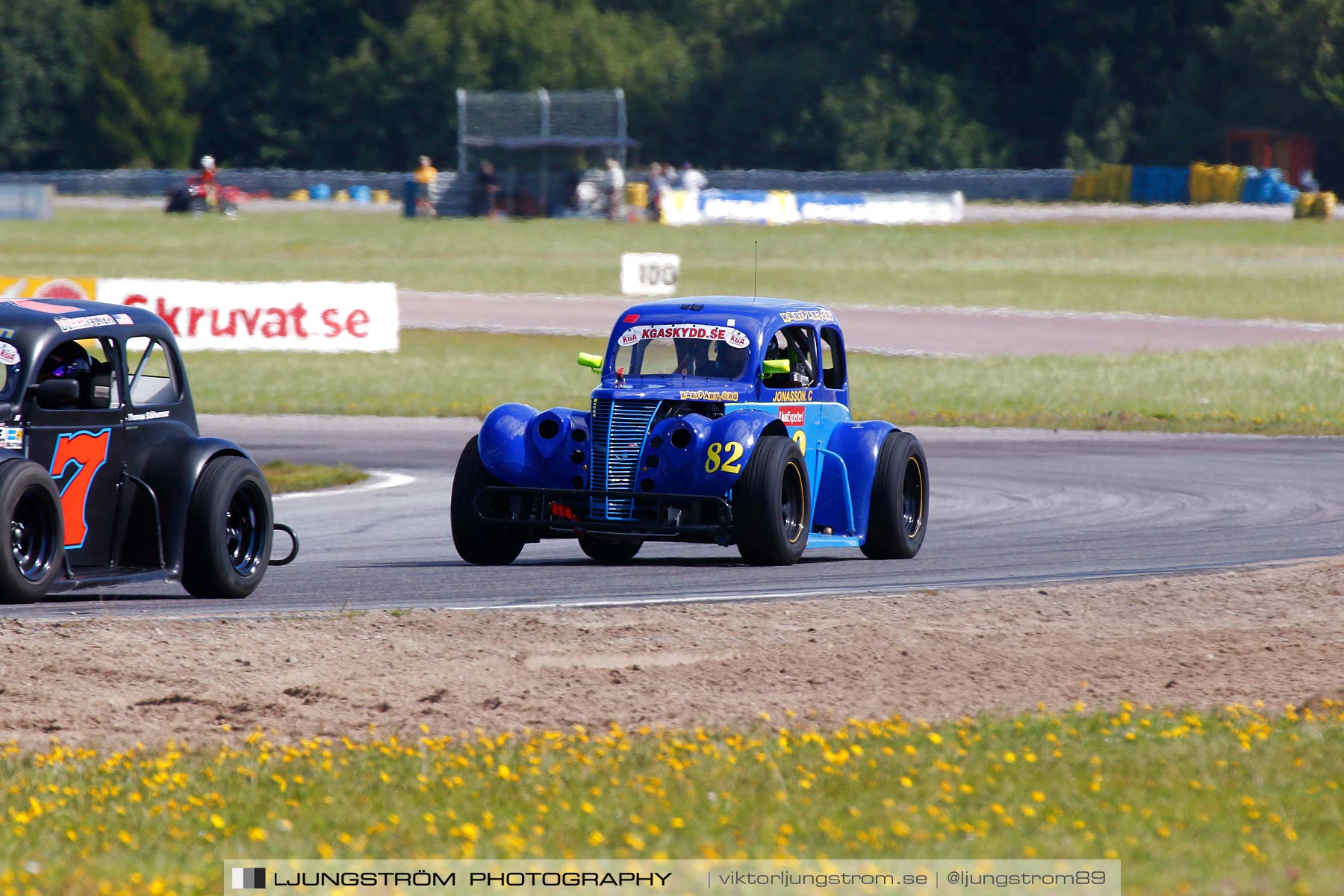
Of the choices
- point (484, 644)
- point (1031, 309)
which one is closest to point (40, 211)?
point (1031, 309)

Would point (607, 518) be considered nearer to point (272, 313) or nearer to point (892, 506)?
point (892, 506)

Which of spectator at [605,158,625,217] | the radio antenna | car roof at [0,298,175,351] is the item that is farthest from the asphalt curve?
spectator at [605,158,625,217]

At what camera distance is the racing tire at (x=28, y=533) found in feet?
30.8

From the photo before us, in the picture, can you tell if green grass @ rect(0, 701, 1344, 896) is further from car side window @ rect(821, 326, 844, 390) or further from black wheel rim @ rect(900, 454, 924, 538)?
car side window @ rect(821, 326, 844, 390)

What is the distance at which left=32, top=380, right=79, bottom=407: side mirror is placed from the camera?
982 centimetres

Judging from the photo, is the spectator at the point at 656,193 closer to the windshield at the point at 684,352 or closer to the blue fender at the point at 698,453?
the windshield at the point at 684,352

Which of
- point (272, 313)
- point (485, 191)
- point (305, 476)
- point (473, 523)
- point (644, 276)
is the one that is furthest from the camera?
point (485, 191)

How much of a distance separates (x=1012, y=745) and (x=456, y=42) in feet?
286

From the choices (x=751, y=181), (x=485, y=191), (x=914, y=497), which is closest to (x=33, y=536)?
(x=914, y=497)

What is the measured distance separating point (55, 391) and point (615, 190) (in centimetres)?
5490

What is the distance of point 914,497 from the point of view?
13.5m

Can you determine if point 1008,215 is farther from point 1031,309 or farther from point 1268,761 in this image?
point 1268,761

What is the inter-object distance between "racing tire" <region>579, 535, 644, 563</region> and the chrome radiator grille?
90 centimetres

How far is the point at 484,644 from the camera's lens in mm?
9547
